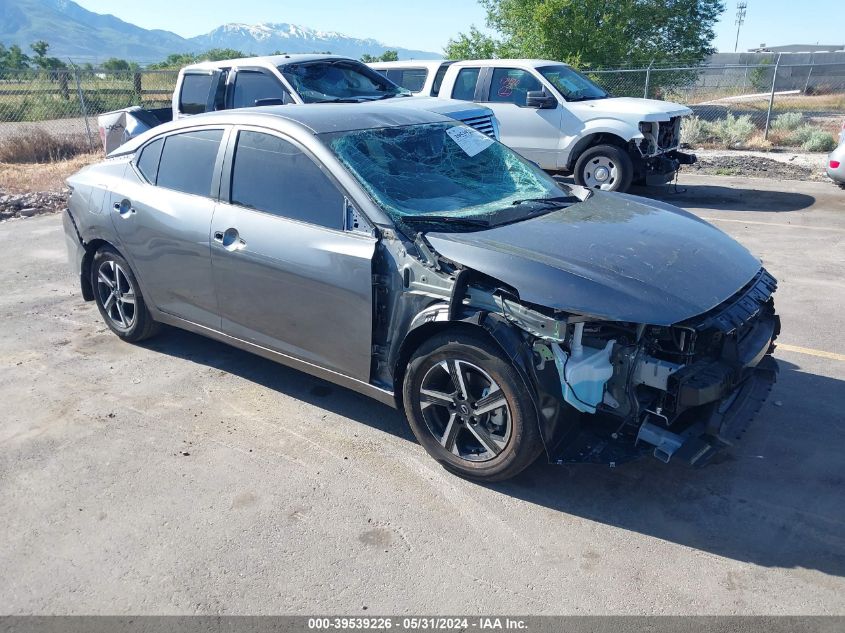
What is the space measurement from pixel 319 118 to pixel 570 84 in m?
7.88

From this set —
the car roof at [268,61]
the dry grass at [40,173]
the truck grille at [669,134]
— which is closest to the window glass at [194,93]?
the car roof at [268,61]

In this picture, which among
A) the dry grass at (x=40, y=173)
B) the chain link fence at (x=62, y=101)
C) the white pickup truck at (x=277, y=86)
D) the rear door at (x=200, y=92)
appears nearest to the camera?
the white pickup truck at (x=277, y=86)

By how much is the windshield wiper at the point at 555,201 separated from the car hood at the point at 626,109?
6.14 m

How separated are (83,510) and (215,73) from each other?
24.5 ft

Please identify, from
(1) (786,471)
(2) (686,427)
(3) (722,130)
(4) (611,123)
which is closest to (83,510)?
(2) (686,427)

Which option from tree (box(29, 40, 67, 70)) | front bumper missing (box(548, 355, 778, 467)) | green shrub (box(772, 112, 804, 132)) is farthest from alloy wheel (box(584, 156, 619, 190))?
tree (box(29, 40, 67, 70))

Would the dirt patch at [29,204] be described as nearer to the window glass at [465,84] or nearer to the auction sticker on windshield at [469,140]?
the window glass at [465,84]

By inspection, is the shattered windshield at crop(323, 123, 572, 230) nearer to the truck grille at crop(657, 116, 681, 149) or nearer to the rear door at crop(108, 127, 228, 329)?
the rear door at crop(108, 127, 228, 329)

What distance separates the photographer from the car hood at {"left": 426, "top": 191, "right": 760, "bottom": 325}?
3.19m

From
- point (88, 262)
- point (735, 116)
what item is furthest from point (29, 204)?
point (735, 116)

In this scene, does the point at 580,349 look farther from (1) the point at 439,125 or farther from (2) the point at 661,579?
(1) the point at 439,125

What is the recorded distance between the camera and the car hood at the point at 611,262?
126 inches

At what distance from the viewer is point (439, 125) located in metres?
4.69

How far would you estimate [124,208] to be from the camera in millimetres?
5008
